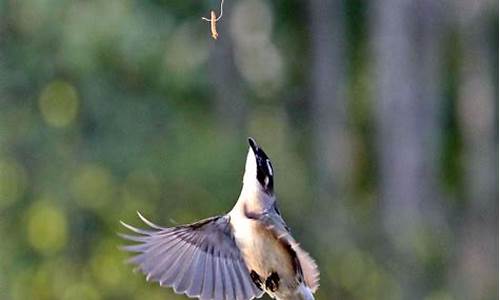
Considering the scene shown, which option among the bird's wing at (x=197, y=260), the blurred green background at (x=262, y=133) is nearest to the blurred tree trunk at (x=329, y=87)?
the blurred green background at (x=262, y=133)

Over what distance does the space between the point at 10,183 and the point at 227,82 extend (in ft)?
13.8

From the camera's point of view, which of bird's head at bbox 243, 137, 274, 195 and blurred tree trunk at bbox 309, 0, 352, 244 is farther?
blurred tree trunk at bbox 309, 0, 352, 244

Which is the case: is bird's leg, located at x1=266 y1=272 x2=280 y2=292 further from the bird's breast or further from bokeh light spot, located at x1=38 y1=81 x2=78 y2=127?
bokeh light spot, located at x1=38 y1=81 x2=78 y2=127

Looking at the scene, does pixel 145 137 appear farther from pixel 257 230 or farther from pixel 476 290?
pixel 257 230

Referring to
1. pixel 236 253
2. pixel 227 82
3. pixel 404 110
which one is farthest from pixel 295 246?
pixel 404 110

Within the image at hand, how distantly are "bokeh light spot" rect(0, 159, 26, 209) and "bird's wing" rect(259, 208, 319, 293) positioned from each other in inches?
219

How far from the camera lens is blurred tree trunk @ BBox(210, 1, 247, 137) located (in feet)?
40.1

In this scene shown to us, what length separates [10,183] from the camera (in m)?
9.16

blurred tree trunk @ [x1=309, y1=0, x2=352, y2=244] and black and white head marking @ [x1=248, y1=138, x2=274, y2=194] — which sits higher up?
blurred tree trunk @ [x1=309, y1=0, x2=352, y2=244]

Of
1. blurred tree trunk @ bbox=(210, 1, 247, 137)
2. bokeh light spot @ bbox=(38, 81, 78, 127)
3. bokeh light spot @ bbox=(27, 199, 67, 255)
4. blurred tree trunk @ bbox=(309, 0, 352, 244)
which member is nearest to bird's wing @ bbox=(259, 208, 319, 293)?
bokeh light spot @ bbox=(27, 199, 67, 255)

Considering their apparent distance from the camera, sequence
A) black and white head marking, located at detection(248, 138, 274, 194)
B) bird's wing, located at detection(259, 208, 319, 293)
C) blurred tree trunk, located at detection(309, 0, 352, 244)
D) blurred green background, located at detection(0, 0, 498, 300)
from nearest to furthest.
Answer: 1. bird's wing, located at detection(259, 208, 319, 293)
2. black and white head marking, located at detection(248, 138, 274, 194)
3. blurred green background, located at detection(0, 0, 498, 300)
4. blurred tree trunk, located at detection(309, 0, 352, 244)

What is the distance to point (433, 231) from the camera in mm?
12258

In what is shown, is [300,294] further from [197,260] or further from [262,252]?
[197,260]

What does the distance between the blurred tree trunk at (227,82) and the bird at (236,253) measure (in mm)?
7802
